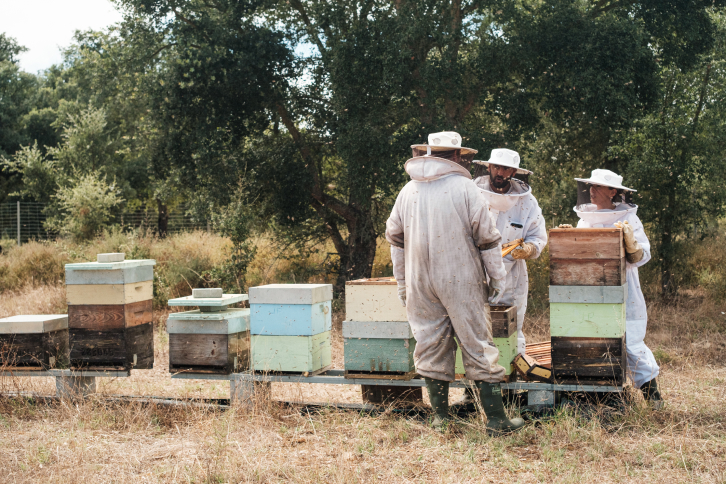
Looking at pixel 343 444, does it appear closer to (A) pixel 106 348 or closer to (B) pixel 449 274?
(B) pixel 449 274

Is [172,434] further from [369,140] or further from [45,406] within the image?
[369,140]

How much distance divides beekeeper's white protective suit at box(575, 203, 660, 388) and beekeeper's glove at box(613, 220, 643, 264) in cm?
7

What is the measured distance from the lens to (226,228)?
916 cm

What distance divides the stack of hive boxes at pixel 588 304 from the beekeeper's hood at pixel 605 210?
0.49 meters

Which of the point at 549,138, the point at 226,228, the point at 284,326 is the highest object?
the point at 549,138

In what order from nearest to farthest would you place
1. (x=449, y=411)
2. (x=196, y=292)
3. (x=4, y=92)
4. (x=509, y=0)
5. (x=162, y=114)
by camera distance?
(x=449, y=411) < (x=196, y=292) < (x=509, y=0) < (x=162, y=114) < (x=4, y=92)

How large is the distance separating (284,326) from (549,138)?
22.1 ft

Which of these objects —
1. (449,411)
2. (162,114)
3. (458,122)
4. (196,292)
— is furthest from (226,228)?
(449,411)

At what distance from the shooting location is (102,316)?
4.70m

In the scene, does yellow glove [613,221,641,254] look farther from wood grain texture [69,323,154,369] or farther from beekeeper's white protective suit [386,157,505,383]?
wood grain texture [69,323,154,369]

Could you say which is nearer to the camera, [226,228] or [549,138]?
[226,228]

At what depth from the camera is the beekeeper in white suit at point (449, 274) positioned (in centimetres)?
388

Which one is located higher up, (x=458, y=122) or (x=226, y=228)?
(x=458, y=122)

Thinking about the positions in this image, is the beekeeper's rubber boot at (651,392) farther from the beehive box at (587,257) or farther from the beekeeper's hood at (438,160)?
the beekeeper's hood at (438,160)
